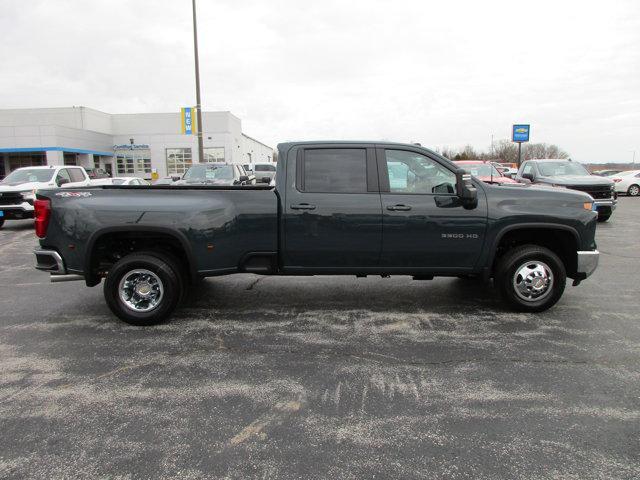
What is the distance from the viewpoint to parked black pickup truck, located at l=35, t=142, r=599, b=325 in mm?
4805

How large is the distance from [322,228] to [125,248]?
2.29 metres

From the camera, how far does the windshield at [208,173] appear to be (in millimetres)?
15086

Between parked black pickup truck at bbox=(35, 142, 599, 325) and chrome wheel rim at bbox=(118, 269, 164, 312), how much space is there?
11 mm

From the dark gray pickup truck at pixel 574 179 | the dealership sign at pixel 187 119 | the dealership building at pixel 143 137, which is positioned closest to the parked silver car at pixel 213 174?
the dark gray pickup truck at pixel 574 179

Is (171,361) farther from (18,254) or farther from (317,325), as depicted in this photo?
(18,254)

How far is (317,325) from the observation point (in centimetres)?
493

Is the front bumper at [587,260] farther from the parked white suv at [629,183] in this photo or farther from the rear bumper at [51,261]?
the parked white suv at [629,183]

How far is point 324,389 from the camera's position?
354 cm

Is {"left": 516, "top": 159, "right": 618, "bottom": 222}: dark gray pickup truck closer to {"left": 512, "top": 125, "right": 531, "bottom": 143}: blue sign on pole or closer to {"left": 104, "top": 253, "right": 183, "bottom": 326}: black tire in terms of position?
{"left": 104, "top": 253, "right": 183, "bottom": 326}: black tire

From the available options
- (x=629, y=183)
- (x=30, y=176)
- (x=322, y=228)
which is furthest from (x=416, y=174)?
(x=629, y=183)

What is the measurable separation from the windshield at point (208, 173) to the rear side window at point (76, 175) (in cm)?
341

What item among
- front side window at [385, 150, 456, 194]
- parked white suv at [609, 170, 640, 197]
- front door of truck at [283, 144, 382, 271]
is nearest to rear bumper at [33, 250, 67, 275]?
front door of truck at [283, 144, 382, 271]

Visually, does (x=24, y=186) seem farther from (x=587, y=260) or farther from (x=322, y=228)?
(x=587, y=260)

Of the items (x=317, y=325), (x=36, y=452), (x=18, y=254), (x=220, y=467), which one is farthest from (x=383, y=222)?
(x=18, y=254)
